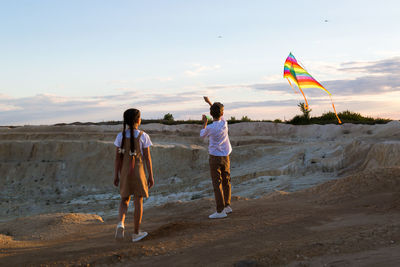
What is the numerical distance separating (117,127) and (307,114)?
13.7 m

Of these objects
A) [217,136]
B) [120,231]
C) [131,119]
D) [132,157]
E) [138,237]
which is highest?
[131,119]

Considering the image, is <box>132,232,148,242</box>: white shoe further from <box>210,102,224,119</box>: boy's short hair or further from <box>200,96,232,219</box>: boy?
<box>210,102,224,119</box>: boy's short hair

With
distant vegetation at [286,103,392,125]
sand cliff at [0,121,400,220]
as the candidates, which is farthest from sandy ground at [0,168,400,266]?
distant vegetation at [286,103,392,125]

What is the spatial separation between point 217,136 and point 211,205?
3.24 metres

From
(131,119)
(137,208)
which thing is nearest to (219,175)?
(137,208)

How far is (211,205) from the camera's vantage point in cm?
988

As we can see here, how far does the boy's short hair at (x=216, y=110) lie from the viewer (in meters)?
7.10

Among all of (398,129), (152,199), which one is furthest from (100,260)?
(398,129)

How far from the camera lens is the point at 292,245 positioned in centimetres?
525

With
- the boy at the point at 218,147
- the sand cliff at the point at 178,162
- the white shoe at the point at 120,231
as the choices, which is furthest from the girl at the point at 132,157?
the sand cliff at the point at 178,162

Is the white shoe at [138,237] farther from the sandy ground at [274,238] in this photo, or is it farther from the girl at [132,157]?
the girl at [132,157]

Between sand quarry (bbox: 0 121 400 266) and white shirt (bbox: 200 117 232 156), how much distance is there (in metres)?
1.19

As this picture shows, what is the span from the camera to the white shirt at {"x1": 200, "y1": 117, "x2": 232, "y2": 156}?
7.05m

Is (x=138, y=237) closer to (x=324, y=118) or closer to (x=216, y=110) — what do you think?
(x=216, y=110)
